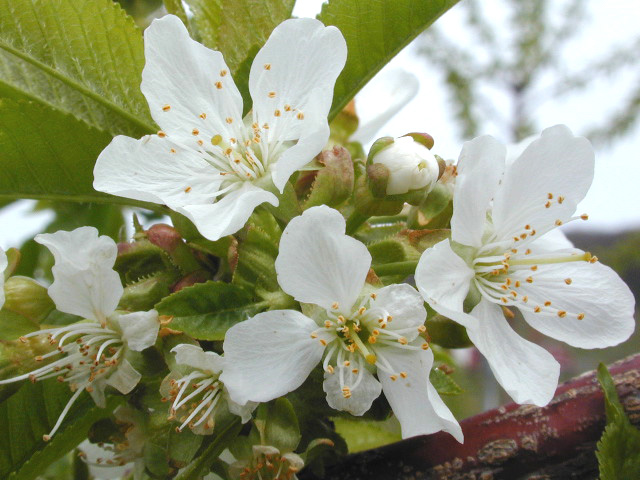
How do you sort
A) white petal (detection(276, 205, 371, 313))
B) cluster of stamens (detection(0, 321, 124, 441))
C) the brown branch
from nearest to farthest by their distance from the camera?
white petal (detection(276, 205, 371, 313)) < cluster of stamens (detection(0, 321, 124, 441)) < the brown branch

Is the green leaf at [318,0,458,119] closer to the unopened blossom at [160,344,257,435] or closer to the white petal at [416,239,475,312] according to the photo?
the white petal at [416,239,475,312]

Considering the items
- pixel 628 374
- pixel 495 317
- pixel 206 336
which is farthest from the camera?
pixel 628 374

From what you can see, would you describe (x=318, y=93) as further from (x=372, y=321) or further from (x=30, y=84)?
(x=30, y=84)

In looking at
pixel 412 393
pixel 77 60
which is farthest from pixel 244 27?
pixel 412 393

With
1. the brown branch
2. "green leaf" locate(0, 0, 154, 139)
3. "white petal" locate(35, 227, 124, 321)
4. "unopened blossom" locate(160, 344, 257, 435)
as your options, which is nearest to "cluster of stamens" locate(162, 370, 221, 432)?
"unopened blossom" locate(160, 344, 257, 435)

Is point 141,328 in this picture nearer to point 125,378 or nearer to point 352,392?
point 125,378

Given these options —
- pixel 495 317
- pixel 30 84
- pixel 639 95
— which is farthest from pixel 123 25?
pixel 639 95
